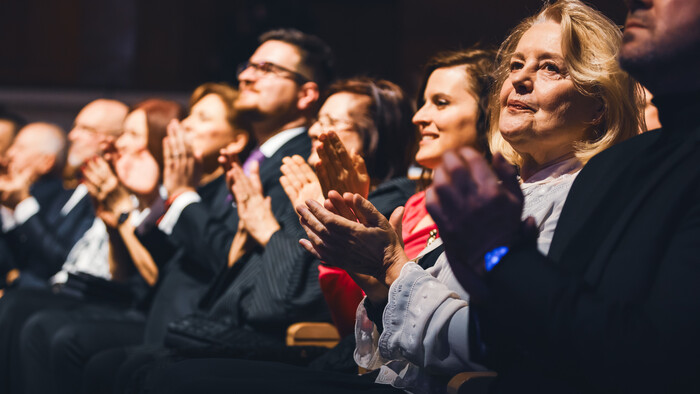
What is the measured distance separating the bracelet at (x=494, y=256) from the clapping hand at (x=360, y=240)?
17.8 inches

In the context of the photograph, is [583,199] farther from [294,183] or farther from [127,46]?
[127,46]

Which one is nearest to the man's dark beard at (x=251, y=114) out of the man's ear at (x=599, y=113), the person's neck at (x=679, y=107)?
the man's ear at (x=599, y=113)

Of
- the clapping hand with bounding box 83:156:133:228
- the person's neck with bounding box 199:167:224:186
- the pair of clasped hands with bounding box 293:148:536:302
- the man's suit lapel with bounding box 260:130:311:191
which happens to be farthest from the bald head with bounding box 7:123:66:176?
the pair of clasped hands with bounding box 293:148:536:302

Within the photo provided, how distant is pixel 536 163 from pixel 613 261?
586 millimetres

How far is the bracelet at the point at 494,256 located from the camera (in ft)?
2.82

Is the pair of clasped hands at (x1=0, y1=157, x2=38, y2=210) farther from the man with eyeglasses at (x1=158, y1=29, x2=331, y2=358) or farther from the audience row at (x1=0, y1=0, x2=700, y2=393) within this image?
the man with eyeglasses at (x1=158, y1=29, x2=331, y2=358)

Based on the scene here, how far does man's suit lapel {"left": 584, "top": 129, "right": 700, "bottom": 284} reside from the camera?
94cm

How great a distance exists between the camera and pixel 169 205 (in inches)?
114

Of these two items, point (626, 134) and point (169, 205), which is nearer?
point (626, 134)

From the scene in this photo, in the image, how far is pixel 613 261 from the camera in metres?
0.93

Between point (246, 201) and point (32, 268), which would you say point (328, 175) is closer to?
point (246, 201)

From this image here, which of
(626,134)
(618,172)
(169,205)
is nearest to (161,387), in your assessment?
(618,172)

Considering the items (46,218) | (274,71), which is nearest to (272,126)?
(274,71)

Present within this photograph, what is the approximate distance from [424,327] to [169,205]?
1921 millimetres
